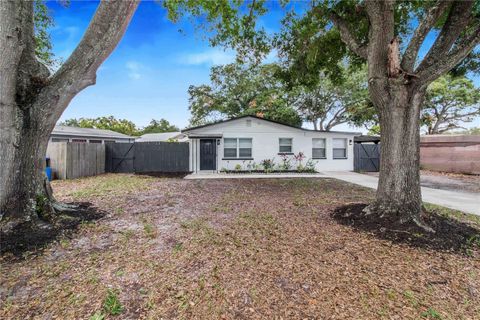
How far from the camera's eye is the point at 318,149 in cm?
1479

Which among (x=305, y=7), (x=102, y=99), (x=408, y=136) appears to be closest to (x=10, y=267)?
(x=408, y=136)

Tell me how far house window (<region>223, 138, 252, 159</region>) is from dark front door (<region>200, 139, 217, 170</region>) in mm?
665

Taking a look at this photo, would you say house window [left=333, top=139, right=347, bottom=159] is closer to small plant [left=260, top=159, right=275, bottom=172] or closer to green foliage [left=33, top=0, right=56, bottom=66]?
small plant [left=260, top=159, right=275, bottom=172]

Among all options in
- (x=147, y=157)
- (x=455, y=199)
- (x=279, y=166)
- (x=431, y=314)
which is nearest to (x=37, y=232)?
(x=431, y=314)

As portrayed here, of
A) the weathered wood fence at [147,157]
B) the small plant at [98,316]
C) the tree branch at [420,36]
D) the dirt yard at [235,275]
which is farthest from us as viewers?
the weathered wood fence at [147,157]

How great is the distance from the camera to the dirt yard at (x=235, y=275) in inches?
77.0

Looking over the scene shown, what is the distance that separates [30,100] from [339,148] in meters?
15.1

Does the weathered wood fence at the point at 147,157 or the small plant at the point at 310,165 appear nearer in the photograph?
the weathered wood fence at the point at 147,157

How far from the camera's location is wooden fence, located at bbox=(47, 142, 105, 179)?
9977 millimetres

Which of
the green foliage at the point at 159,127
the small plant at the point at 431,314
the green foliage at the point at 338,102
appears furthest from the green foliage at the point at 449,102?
the green foliage at the point at 159,127

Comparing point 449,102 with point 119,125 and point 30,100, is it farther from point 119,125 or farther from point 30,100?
point 119,125

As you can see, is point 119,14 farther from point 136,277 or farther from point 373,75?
point 373,75

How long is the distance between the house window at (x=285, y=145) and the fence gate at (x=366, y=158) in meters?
4.53

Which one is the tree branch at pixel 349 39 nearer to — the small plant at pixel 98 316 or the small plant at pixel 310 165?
the small plant at pixel 98 316
